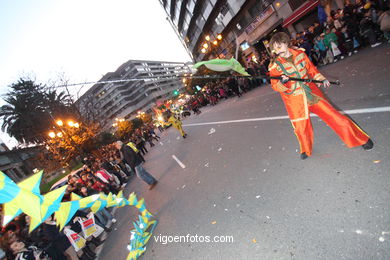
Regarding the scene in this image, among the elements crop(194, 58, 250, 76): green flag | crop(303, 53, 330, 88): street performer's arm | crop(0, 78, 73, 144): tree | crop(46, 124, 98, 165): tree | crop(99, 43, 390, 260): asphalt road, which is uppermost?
crop(0, 78, 73, 144): tree

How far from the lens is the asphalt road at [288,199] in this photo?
95.5 inches

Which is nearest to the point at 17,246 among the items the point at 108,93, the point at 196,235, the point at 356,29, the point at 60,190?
the point at 60,190

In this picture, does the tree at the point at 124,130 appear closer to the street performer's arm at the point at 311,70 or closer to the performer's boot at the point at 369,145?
the street performer's arm at the point at 311,70

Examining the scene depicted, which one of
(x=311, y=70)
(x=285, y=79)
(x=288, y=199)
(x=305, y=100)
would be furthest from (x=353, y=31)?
(x=288, y=199)

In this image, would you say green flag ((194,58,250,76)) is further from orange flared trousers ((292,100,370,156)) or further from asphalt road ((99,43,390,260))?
asphalt road ((99,43,390,260))

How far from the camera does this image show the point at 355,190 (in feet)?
9.32

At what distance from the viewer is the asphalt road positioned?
2426mm

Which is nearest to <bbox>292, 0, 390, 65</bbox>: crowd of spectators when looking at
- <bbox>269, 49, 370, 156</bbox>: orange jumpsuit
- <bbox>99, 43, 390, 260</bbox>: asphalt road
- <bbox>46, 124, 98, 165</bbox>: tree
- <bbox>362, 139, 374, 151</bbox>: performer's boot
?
<bbox>99, 43, 390, 260</bbox>: asphalt road

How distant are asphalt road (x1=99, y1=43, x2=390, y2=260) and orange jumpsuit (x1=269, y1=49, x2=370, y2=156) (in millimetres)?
464

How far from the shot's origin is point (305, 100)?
3562 mm

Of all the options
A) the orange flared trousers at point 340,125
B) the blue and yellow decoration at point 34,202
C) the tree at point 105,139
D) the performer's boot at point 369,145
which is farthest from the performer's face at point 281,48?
the tree at point 105,139

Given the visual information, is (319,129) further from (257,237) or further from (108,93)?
(108,93)

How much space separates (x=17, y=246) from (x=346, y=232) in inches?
233

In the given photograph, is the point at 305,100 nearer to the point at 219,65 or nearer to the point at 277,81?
the point at 277,81
